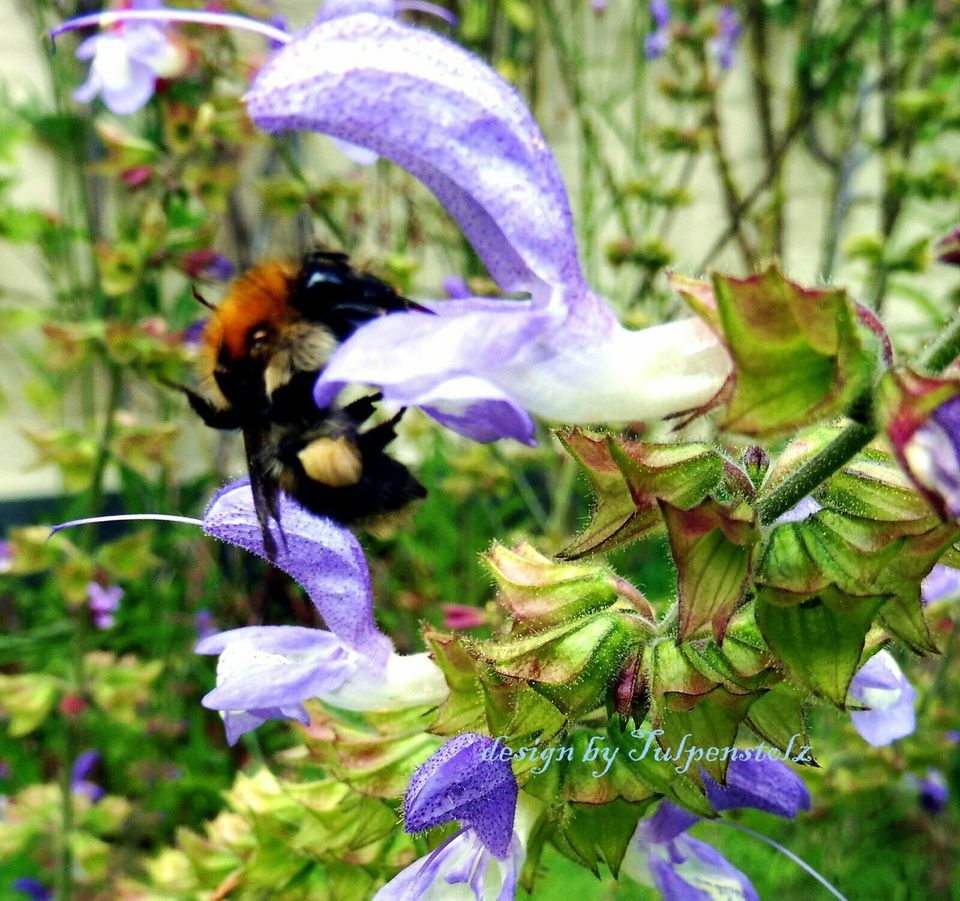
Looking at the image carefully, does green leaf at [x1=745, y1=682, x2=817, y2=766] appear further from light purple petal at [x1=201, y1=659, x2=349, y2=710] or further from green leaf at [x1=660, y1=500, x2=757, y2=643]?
light purple petal at [x1=201, y1=659, x2=349, y2=710]

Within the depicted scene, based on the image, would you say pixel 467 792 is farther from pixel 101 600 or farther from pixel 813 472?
pixel 101 600

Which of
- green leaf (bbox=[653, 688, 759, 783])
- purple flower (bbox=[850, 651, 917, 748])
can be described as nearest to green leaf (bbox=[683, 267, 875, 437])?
green leaf (bbox=[653, 688, 759, 783])

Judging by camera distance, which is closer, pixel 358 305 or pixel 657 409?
pixel 657 409

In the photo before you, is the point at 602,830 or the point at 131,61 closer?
the point at 602,830

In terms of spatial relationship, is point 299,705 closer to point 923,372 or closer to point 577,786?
point 577,786

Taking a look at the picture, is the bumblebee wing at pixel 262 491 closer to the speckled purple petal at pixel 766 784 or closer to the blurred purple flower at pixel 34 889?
the speckled purple petal at pixel 766 784

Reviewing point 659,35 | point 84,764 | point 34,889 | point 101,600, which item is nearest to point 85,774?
point 84,764

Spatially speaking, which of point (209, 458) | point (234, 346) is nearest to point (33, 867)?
point (209, 458)
